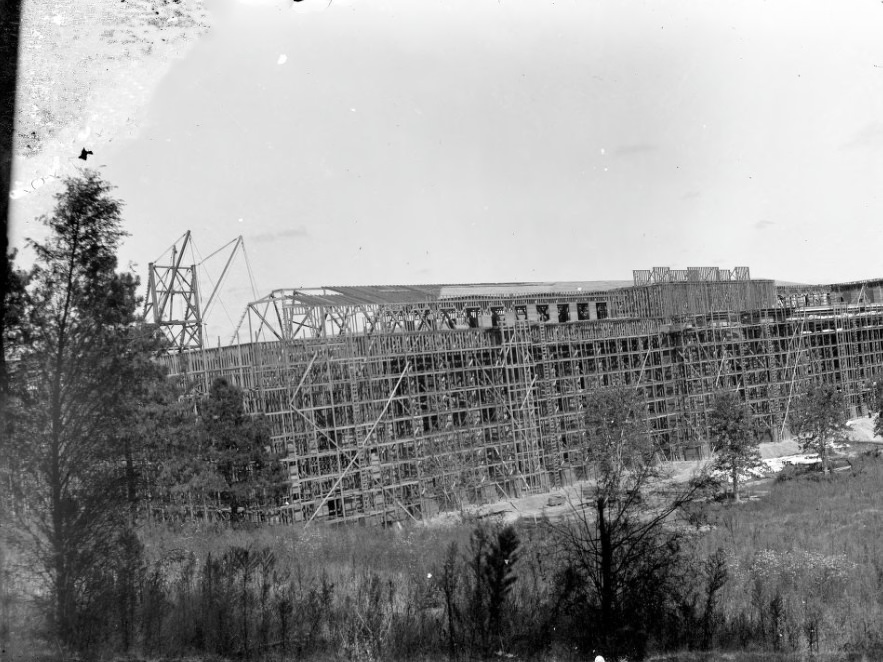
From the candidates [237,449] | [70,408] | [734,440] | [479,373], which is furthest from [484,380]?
[70,408]

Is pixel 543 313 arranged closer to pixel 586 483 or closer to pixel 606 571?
pixel 586 483

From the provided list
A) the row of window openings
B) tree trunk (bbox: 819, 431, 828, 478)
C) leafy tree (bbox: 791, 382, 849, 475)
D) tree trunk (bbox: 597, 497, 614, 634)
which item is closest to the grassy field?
tree trunk (bbox: 597, 497, 614, 634)

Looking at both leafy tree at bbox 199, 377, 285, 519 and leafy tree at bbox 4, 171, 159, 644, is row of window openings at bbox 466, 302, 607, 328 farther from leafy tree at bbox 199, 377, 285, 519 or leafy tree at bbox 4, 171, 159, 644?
leafy tree at bbox 4, 171, 159, 644

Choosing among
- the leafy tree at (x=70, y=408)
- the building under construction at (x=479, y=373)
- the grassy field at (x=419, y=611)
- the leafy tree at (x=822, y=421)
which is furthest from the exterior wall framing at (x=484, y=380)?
the leafy tree at (x=70, y=408)

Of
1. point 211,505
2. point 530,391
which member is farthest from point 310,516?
point 530,391

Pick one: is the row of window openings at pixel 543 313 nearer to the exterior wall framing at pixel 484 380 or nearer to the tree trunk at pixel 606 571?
the exterior wall framing at pixel 484 380

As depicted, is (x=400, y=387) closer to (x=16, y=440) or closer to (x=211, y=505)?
(x=211, y=505)
